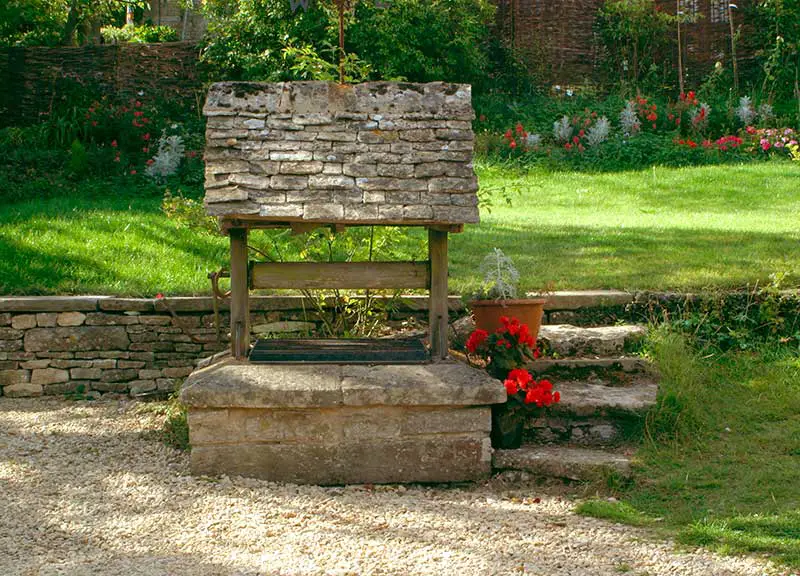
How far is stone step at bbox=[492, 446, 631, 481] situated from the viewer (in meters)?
5.39

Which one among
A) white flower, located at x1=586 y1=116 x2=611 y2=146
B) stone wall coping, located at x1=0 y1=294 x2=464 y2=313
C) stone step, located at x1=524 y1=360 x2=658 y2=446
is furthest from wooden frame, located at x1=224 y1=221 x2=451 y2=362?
white flower, located at x1=586 y1=116 x2=611 y2=146

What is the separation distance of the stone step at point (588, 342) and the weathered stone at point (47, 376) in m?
3.48

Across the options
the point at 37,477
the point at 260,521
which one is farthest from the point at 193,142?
the point at 260,521

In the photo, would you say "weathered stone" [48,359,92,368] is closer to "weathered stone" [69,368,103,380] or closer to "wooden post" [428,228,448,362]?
"weathered stone" [69,368,103,380]

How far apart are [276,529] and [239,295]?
1645 millimetres

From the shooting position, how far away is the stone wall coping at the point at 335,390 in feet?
17.8

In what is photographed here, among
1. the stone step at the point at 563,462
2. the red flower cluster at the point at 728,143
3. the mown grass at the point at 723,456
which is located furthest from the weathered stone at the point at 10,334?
the red flower cluster at the point at 728,143

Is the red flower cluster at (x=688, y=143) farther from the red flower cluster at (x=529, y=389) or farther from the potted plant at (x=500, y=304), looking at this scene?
the red flower cluster at (x=529, y=389)

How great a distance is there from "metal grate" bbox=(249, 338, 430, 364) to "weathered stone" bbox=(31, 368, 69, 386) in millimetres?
1829

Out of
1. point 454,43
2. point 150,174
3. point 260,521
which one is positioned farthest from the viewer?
point 454,43

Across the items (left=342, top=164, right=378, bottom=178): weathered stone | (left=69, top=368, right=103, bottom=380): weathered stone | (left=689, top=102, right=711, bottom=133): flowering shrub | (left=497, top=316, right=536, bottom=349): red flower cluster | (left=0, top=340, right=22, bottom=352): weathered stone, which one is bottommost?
(left=69, top=368, right=103, bottom=380): weathered stone

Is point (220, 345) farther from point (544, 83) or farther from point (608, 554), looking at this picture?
point (544, 83)

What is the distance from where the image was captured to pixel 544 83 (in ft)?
50.7

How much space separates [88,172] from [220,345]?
5.59 m
